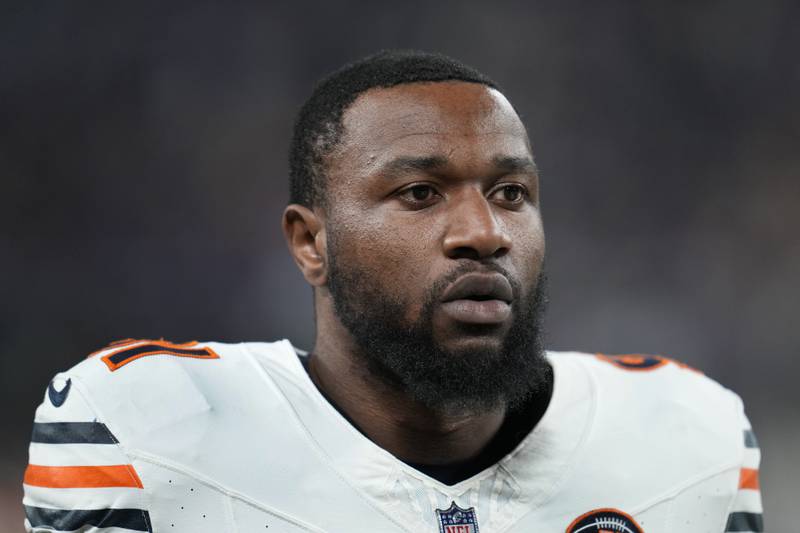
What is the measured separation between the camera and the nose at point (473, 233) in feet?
5.25

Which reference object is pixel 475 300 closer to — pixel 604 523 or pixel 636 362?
pixel 604 523

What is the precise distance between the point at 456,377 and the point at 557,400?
361mm

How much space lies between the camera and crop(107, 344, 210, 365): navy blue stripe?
1.68 metres

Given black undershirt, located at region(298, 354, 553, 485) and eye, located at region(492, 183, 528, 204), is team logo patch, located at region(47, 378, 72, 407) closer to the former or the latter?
black undershirt, located at region(298, 354, 553, 485)

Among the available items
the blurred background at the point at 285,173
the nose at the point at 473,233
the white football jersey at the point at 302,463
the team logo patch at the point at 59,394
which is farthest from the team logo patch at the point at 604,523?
the blurred background at the point at 285,173

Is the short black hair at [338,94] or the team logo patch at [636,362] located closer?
the short black hair at [338,94]

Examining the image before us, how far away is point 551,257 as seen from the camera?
4.86 metres

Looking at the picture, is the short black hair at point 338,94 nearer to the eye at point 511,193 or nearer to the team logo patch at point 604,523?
the eye at point 511,193

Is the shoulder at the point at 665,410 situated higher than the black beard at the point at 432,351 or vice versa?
the black beard at the point at 432,351

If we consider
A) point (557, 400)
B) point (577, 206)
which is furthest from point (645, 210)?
point (557, 400)

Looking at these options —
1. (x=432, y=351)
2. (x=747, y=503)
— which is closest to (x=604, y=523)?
(x=747, y=503)

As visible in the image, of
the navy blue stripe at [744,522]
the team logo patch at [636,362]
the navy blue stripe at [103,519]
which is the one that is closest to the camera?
the navy blue stripe at [103,519]

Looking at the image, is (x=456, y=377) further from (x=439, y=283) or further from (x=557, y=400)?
(x=557, y=400)

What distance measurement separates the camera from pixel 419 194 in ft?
5.51
